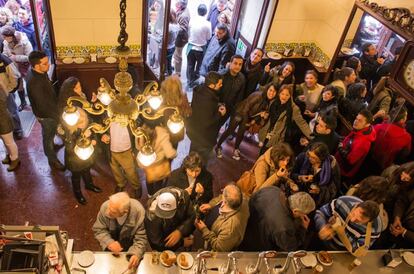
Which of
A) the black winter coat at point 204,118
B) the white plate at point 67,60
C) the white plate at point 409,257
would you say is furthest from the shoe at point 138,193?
the white plate at point 409,257

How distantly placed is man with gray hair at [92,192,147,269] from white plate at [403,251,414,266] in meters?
2.50

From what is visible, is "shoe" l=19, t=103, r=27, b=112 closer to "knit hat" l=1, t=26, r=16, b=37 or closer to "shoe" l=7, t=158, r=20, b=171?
"knit hat" l=1, t=26, r=16, b=37

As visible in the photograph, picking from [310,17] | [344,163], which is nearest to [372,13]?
[310,17]

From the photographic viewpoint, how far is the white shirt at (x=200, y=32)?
23.7 ft

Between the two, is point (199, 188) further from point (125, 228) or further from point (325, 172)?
point (325, 172)

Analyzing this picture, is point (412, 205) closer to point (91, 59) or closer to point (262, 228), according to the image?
point (262, 228)

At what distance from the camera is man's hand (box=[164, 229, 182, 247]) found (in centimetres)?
379

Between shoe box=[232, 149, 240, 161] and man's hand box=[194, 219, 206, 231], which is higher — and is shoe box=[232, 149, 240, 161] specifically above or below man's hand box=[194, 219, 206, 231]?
below

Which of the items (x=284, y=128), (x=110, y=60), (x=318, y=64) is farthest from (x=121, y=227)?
(x=318, y=64)

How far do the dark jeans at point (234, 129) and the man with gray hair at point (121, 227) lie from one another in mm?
2380

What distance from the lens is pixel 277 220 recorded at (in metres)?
3.62

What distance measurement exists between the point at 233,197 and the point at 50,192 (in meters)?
2.77

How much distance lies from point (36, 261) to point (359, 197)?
3.06m

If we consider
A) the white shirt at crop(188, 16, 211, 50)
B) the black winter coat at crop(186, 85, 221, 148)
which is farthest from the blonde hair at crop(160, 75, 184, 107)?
the white shirt at crop(188, 16, 211, 50)
